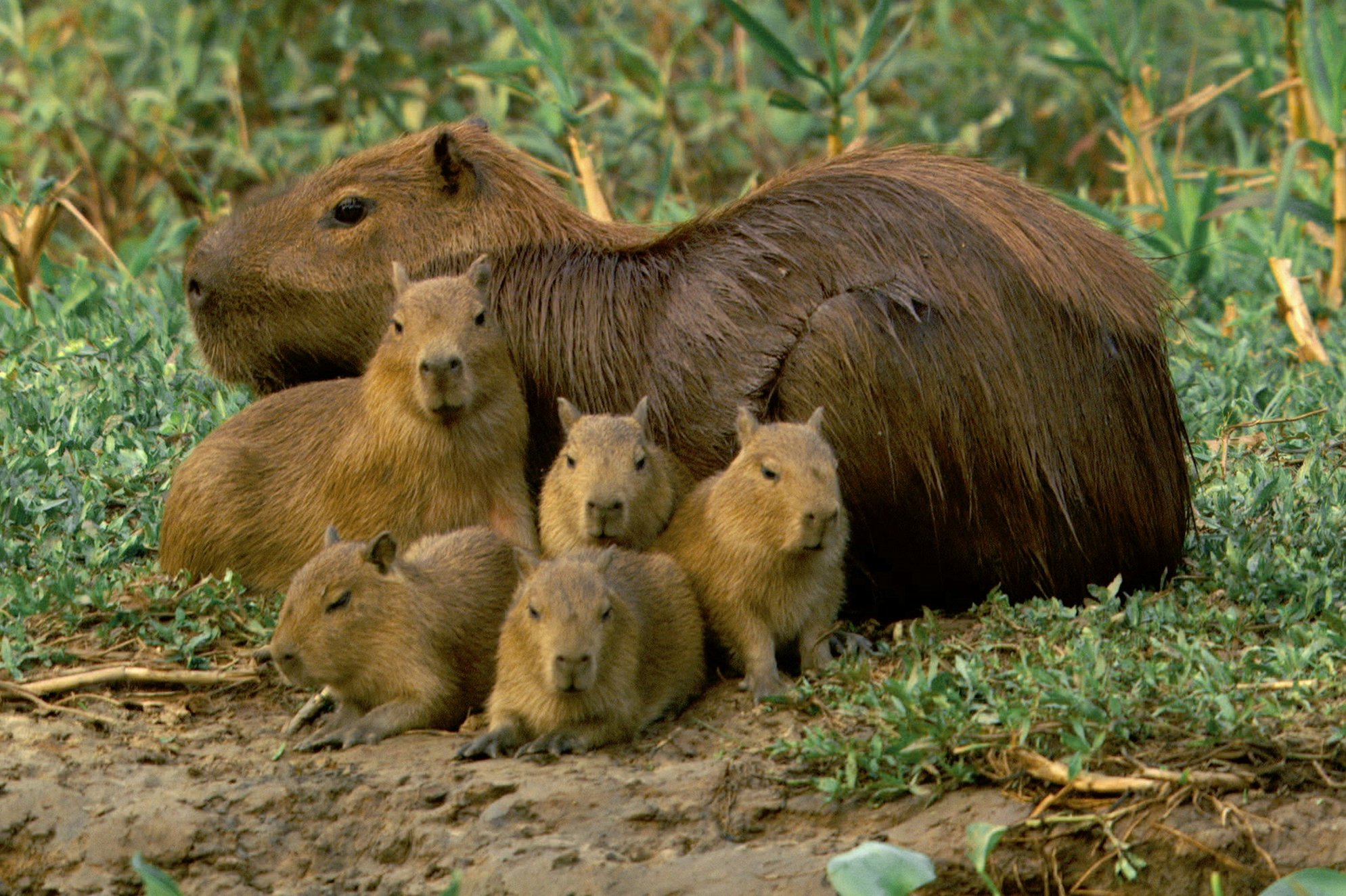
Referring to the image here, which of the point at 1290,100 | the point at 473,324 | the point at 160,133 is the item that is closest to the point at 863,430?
the point at 473,324

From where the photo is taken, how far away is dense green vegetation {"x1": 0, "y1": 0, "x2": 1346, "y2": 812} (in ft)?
11.9

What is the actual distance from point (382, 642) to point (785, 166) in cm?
567

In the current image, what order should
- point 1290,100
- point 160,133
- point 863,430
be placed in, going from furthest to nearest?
point 160,133 < point 1290,100 < point 863,430

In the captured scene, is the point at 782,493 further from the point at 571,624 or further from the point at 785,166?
the point at 785,166

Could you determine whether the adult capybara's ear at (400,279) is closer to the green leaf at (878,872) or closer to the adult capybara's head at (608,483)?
the adult capybara's head at (608,483)

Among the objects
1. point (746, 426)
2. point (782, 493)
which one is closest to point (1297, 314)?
Result: point (746, 426)

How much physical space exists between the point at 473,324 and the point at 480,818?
1329 mm

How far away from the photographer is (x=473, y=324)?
13.9ft

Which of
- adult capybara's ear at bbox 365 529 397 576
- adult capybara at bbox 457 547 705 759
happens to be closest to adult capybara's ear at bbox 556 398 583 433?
adult capybara at bbox 457 547 705 759

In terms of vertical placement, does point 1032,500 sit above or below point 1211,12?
below

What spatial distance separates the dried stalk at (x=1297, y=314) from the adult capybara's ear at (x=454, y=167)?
9.48 feet

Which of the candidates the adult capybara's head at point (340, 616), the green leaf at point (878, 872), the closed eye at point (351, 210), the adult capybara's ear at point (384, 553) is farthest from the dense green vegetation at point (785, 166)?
the closed eye at point (351, 210)

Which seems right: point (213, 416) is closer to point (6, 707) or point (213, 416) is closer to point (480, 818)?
point (6, 707)

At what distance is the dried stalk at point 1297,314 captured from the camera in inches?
233
